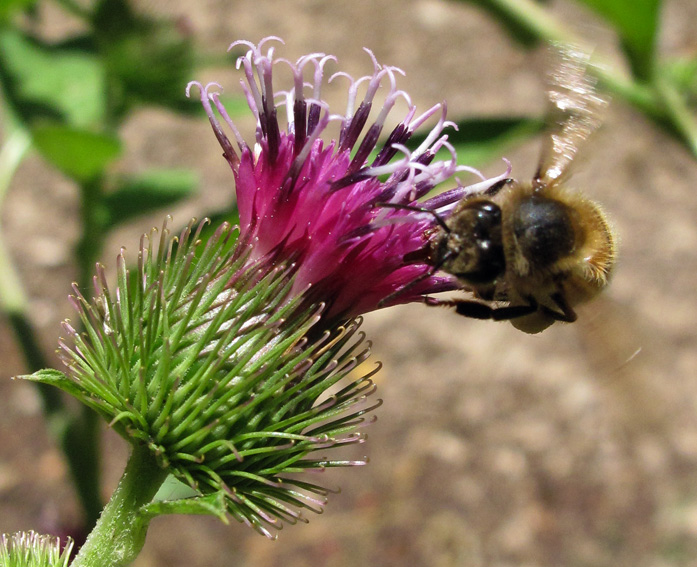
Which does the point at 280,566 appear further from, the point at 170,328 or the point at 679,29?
the point at 679,29

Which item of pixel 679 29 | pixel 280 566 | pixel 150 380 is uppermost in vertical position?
pixel 150 380

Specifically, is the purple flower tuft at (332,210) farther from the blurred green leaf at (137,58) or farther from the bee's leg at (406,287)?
the blurred green leaf at (137,58)

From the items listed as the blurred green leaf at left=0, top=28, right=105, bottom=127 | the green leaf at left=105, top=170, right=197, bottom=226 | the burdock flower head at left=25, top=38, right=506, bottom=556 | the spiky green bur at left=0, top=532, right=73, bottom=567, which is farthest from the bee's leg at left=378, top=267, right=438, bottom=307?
the blurred green leaf at left=0, top=28, right=105, bottom=127

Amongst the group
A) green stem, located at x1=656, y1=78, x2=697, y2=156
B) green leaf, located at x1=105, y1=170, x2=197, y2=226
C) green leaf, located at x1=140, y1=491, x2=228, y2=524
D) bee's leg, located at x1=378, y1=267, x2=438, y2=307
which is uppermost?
bee's leg, located at x1=378, y1=267, x2=438, y2=307

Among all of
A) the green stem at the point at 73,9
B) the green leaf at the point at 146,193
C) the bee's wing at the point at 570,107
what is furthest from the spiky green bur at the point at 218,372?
the green stem at the point at 73,9

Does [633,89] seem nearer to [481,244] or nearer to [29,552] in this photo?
[481,244]

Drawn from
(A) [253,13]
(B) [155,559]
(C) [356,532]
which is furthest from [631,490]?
(A) [253,13]

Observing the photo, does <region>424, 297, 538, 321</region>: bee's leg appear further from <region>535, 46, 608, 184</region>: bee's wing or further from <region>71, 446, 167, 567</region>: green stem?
<region>71, 446, 167, 567</region>: green stem
